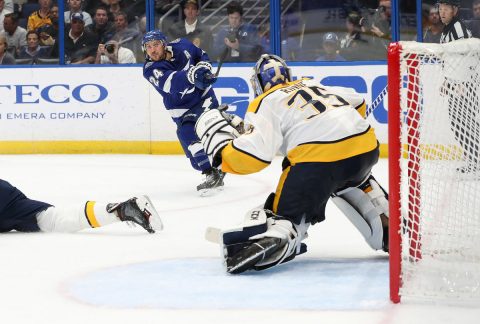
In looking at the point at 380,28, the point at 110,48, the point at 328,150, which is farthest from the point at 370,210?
the point at 110,48

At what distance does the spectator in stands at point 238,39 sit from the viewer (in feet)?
26.9

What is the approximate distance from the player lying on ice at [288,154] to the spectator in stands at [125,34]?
515 cm

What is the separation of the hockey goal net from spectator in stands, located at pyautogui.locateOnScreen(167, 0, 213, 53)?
4976mm

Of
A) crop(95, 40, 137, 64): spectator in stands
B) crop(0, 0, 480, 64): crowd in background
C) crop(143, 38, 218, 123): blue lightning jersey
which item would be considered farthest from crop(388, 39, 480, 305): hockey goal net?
crop(95, 40, 137, 64): spectator in stands

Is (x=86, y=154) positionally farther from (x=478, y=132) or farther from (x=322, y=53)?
(x=478, y=132)

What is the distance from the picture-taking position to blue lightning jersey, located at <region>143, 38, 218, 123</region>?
6180 millimetres

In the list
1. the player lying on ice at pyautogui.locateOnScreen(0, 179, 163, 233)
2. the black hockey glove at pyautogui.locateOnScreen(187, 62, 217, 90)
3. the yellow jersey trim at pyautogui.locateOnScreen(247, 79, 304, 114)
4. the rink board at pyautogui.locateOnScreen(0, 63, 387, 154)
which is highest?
the yellow jersey trim at pyautogui.locateOnScreen(247, 79, 304, 114)

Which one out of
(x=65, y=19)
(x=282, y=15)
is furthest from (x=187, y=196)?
(x=65, y=19)

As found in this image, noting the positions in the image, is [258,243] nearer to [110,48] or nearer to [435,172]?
[435,172]

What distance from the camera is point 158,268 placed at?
3557 millimetres

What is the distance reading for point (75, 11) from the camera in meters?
8.66

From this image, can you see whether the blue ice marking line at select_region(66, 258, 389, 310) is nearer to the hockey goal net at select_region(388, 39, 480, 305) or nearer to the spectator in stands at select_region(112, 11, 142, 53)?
the hockey goal net at select_region(388, 39, 480, 305)

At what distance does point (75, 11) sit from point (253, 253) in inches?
227

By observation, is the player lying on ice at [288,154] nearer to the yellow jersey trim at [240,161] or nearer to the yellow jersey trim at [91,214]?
the yellow jersey trim at [240,161]
